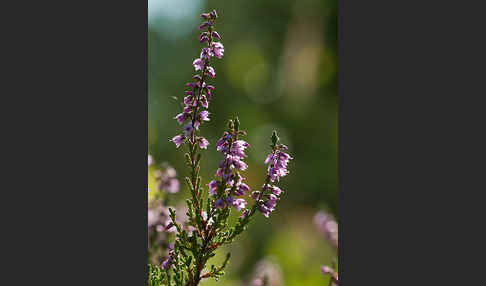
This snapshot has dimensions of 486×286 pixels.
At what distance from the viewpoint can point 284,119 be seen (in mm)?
6000

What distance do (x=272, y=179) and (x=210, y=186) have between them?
366 mm

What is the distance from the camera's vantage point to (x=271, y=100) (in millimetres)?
6293

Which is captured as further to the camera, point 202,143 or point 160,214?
point 160,214

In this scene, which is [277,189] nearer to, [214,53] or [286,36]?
[214,53]

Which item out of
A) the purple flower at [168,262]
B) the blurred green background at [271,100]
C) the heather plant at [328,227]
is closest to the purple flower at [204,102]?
the blurred green background at [271,100]

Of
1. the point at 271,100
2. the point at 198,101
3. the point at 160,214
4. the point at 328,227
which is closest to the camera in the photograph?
the point at 198,101

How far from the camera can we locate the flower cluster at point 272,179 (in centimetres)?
304

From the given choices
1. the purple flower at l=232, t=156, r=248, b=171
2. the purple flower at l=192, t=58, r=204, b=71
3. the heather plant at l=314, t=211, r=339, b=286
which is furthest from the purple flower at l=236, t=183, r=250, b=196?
the heather plant at l=314, t=211, r=339, b=286

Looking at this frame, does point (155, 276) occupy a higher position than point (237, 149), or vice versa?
point (237, 149)

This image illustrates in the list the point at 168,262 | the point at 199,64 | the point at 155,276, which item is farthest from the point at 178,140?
the point at 155,276

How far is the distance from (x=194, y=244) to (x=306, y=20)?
328cm

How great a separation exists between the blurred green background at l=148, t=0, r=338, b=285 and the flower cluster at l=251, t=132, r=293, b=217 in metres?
0.37

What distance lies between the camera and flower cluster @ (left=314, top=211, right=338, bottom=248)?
3955 mm

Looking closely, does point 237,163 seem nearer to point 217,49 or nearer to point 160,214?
point 217,49
